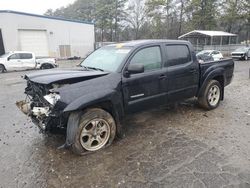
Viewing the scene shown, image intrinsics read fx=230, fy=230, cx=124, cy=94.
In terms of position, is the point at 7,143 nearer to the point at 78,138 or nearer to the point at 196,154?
the point at 78,138

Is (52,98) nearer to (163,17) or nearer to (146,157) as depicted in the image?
(146,157)

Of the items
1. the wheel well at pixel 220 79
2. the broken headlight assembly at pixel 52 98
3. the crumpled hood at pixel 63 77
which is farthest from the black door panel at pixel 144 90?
the wheel well at pixel 220 79

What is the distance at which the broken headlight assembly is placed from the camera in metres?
3.41

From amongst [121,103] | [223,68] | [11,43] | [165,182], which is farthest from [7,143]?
[11,43]

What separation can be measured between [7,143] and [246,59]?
2646 centimetres

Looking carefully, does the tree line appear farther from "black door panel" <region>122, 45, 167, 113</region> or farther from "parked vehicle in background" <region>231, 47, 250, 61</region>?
"black door panel" <region>122, 45, 167, 113</region>

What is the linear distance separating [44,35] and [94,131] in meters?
26.1

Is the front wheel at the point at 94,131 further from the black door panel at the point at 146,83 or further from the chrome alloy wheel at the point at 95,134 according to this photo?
the black door panel at the point at 146,83

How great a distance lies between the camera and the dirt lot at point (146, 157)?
3.07 m

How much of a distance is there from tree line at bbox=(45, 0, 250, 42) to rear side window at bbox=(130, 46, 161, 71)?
34.5 m

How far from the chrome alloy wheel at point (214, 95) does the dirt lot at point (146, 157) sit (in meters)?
0.61

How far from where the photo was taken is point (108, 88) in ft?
12.4

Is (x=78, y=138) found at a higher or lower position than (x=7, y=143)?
higher

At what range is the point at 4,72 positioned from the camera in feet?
55.7
